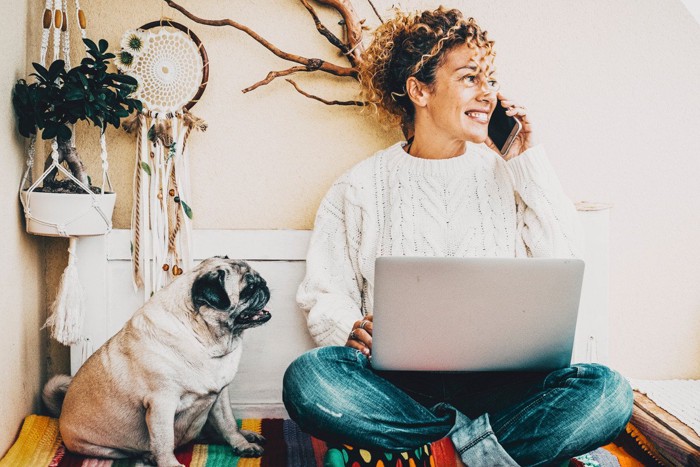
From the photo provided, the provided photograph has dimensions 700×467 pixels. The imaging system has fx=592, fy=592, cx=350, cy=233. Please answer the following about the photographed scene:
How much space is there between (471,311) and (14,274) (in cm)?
126

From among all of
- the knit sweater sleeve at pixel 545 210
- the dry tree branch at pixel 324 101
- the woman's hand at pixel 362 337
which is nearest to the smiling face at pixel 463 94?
the knit sweater sleeve at pixel 545 210

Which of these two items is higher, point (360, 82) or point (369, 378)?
point (360, 82)

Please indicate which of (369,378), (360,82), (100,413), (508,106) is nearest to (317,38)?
(360,82)

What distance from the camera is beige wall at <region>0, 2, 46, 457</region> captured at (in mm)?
1582

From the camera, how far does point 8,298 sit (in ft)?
5.26

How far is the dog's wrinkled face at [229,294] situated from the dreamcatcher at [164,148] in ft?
1.09

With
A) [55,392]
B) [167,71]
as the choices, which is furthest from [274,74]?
[55,392]

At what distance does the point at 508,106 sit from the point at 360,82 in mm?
469

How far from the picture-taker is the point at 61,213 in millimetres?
1646

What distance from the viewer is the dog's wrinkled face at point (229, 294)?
1479 millimetres

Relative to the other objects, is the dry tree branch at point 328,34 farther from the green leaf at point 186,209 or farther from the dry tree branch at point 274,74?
the green leaf at point 186,209

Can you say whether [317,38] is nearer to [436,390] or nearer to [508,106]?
[508,106]

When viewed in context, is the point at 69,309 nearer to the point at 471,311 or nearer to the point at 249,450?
the point at 249,450

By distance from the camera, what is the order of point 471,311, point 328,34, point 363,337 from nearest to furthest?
point 471,311
point 363,337
point 328,34
